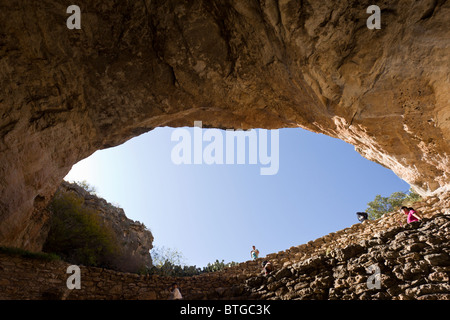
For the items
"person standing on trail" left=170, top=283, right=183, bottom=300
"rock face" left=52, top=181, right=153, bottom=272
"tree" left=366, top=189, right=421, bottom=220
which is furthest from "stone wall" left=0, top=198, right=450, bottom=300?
"tree" left=366, top=189, right=421, bottom=220

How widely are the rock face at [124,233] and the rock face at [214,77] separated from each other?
4.32 metres

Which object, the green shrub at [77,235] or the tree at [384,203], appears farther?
the tree at [384,203]

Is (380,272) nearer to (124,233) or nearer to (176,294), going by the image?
(176,294)

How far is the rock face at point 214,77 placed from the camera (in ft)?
20.5

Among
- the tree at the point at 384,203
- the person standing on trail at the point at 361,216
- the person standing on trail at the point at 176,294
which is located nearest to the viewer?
the person standing on trail at the point at 176,294

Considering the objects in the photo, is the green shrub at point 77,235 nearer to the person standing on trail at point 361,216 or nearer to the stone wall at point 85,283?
the stone wall at point 85,283

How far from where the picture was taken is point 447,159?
662cm

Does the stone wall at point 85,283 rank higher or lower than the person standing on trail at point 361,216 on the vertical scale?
lower

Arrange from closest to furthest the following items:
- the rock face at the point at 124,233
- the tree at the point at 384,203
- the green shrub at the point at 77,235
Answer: the green shrub at the point at 77,235 < the rock face at the point at 124,233 < the tree at the point at 384,203

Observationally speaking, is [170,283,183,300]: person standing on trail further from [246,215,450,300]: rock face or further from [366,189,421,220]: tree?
[366,189,421,220]: tree

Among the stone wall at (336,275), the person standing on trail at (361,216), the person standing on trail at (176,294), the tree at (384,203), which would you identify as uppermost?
the tree at (384,203)

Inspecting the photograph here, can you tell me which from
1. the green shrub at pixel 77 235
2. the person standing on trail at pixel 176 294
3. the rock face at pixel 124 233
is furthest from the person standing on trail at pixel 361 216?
the green shrub at pixel 77 235
